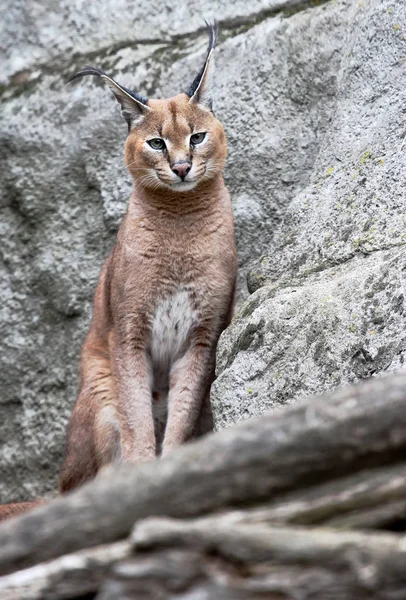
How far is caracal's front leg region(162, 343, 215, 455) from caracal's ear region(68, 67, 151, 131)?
143 centimetres

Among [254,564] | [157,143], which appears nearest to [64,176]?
[157,143]

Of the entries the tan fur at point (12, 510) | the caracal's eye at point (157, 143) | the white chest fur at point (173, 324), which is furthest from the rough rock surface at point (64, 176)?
the tan fur at point (12, 510)

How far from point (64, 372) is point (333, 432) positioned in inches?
175

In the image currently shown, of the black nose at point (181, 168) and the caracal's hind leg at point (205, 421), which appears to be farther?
the caracal's hind leg at point (205, 421)

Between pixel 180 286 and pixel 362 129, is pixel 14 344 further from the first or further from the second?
pixel 362 129

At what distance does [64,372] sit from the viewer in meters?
6.74

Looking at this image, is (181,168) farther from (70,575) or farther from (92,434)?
(70,575)

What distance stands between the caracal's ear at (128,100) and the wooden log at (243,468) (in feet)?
11.9

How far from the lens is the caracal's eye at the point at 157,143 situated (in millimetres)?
5758

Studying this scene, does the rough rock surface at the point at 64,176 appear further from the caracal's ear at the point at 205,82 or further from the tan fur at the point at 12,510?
the tan fur at the point at 12,510

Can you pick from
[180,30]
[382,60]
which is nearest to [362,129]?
[382,60]

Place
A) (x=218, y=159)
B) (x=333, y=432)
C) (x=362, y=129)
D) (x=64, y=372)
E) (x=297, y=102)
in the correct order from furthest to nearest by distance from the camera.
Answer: (x=64, y=372)
(x=297, y=102)
(x=218, y=159)
(x=362, y=129)
(x=333, y=432)

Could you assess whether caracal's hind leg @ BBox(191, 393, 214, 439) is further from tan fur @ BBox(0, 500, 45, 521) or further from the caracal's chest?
tan fur @ BBox(0, 500, 45, 521)

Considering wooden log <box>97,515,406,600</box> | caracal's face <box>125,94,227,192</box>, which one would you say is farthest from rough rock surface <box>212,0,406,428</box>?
wooden log <box>97,515,406,600</box>
